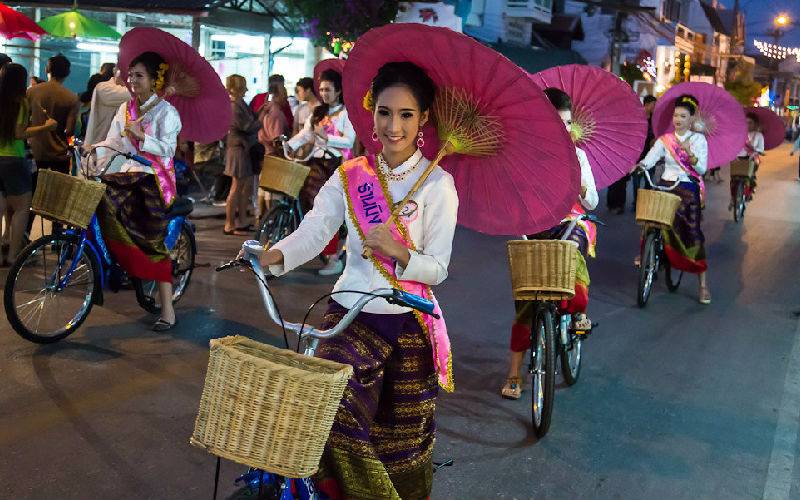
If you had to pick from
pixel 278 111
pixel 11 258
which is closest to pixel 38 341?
pixel 11 258

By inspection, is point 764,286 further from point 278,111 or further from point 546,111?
point 546,111

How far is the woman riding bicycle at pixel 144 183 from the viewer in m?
6.66

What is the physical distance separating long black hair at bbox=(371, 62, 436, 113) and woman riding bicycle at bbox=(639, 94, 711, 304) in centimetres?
625

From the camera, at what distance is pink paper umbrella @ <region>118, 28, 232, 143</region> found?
6.82 meters

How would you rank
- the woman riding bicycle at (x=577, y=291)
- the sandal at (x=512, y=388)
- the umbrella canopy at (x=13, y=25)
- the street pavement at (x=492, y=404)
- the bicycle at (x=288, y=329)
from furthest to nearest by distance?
the umbrella canopy at (x=13, y=25) → the sandal at (x=512, y=388) → the woman riding bicycle at (x=577, y=291) → the street pavement at (x=492, y=404) → the bicycle at (x=288, y=329)

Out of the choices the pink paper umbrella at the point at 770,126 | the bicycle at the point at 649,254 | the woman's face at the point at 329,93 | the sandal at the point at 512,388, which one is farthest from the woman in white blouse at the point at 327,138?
the pink paper umbrella at the point at 770,126

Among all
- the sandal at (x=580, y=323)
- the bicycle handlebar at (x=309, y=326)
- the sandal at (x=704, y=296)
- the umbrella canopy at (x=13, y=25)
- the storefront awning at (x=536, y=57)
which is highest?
the storefront awning at (x=536, y=57)

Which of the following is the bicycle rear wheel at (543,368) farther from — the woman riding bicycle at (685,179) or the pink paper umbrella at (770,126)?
the pink paper umbrella at (770,126)

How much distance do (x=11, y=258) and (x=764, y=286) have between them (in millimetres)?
8396

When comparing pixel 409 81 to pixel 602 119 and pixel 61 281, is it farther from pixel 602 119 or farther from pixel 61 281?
pixel 61 281

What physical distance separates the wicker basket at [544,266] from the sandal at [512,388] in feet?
3.17

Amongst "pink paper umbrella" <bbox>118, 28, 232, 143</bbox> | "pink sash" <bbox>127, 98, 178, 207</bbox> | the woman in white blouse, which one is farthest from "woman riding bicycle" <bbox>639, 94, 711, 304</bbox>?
"pink sash" <bbox>127, 98, 178, 207</bbox>

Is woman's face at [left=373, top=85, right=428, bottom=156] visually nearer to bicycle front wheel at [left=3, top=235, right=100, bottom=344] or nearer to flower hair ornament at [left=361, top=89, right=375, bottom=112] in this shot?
flower hair ornament at [left=361, top=89, right=375, bottom=112]

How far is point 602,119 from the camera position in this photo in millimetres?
6629
